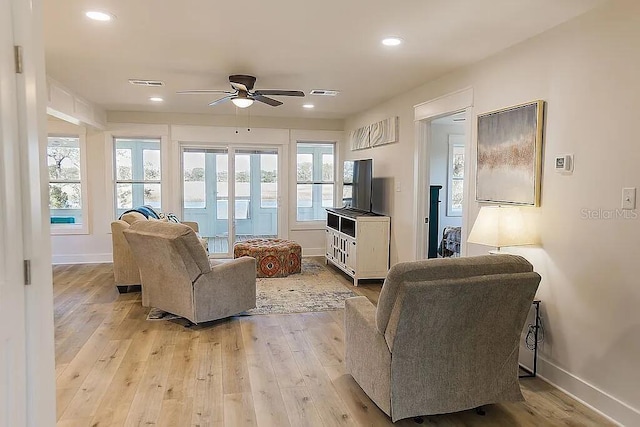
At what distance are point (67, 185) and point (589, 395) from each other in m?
7.10

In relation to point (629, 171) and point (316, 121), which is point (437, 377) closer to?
point (629, 171)

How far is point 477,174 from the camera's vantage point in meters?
3.71

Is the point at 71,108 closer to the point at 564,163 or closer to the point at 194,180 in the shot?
the point at 194,180

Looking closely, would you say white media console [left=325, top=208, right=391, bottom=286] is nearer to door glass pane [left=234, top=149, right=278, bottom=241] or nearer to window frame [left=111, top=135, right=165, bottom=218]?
door glass pane [left=234, top=149, right=278, bottom=241]

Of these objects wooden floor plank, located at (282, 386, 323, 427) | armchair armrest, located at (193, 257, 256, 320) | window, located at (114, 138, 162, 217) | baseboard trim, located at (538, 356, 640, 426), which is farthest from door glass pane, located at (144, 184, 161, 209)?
baseboard trim, located at (538, 356, 640, 426)

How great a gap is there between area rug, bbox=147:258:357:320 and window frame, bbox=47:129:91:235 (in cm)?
317

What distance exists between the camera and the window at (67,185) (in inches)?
263

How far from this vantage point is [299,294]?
4980 millimetres

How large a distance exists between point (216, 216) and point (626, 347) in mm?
6056

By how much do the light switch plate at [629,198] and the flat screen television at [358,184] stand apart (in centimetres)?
354

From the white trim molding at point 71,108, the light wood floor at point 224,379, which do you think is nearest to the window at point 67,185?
the white trim molding at point 71,108

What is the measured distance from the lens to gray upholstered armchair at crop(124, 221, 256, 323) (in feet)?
12.0

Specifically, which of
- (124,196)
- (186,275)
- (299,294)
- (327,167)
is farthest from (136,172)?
(186,275)

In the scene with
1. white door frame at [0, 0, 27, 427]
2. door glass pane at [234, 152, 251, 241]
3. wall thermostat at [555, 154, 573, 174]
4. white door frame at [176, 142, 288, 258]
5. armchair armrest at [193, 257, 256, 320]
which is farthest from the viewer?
door glass pane at [234, 152, 251, 241]
